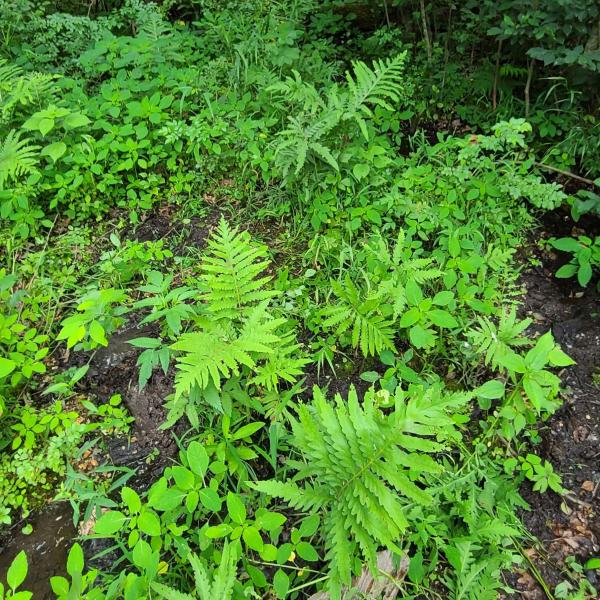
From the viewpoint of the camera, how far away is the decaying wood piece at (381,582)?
216cm

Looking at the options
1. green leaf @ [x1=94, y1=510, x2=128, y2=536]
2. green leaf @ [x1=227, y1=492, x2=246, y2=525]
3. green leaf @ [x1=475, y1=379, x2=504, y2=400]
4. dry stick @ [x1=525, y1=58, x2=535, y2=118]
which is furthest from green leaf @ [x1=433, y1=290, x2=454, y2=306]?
dry stick @ [x1=525, y1=58, x2=535, y2=118]

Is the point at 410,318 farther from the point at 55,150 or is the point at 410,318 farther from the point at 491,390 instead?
the point at 55,150

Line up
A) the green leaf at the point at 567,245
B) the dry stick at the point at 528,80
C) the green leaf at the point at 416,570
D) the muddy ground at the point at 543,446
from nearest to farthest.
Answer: the green leaf at the point at 416,570
the muddy ground at the point at 543,446
the green leaf at the point at 567,245
the dry stick at the point at 528,80

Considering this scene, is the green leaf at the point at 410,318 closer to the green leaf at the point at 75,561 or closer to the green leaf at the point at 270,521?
the green leaf at the point at 270,521

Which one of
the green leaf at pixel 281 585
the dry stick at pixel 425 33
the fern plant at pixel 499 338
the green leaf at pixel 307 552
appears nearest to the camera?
the green leaf at pixel 281 585

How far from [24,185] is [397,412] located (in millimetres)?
3110

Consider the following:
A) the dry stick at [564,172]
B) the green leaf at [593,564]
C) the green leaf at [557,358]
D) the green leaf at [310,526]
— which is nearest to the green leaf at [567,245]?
the dry stick at [564,172]

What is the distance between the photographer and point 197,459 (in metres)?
2.23

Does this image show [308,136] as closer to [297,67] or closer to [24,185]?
[297,67]

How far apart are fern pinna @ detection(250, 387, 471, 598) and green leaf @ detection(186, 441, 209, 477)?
33cm

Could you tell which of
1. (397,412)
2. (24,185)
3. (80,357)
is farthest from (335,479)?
(24,185)

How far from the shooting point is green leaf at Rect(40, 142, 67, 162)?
11.5 ft

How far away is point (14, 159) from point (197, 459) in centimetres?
249

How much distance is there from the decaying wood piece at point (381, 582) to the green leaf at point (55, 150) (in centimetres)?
320
